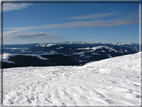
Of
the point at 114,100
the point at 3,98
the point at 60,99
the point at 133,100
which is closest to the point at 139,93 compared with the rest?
the point at 133,100

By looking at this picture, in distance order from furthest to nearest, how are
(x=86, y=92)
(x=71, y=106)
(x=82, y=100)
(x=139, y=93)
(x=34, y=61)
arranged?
(x=34, y=61), (x=86, y=92), (x=139, y=93), (x=82, y=100), (x=71, y=106)

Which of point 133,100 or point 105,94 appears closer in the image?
point 133,100

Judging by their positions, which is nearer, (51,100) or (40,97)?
(51,100)

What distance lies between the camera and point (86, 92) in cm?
536

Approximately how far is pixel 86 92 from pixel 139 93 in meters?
2.60

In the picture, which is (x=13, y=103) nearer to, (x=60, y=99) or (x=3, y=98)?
(x=3, y=98)

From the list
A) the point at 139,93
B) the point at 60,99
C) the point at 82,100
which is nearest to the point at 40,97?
A: the point at 60,99

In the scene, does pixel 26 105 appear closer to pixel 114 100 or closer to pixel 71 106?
pixel 71 106

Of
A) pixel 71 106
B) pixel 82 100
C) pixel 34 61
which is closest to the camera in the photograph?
pixel 71 106

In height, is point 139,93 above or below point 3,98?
above

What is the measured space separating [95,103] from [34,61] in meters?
67.7

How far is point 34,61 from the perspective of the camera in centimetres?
6700

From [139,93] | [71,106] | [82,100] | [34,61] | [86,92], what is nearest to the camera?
[71,106]

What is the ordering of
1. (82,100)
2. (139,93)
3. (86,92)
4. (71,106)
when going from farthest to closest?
1. (86,92)
2. (139,93)
3. (82,100)
4. (71,106)
